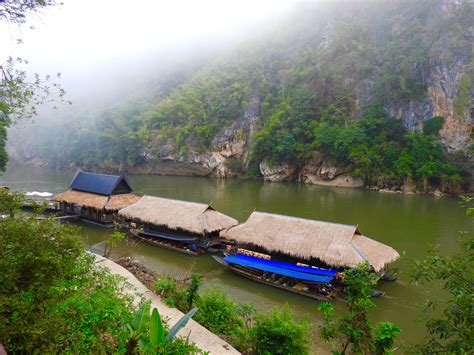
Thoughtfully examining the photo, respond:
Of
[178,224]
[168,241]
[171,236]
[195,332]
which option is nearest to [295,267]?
[195,332]

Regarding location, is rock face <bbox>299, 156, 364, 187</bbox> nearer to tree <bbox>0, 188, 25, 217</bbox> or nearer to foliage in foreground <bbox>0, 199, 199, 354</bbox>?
foliage in foreground <bbox>0, 199, 199, 354</bbox>

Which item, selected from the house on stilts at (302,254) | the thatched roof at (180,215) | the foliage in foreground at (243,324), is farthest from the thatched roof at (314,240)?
the foliage in foreground at (243,324)

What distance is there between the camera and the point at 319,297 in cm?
1194

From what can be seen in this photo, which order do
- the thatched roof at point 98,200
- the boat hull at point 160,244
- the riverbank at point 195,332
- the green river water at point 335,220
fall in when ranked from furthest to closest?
1. the thatched roof at point 98,200
2. the boat hull at point 160,244
3. the green river water at point 335,220
4. the riverbank at point 195,332

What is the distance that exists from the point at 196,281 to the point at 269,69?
190ft

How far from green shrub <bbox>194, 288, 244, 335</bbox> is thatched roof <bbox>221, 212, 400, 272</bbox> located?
494cm

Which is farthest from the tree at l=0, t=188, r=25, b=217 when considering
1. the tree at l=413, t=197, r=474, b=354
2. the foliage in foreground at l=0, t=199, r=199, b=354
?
the tree at l=413, t=197, r=474, b=354

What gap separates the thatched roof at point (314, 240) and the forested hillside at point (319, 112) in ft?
90.4

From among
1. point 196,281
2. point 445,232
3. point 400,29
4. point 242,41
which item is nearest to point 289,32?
point 242,41

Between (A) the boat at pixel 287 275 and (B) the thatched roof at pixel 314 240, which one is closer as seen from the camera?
(A) the boat at pixel 287 275

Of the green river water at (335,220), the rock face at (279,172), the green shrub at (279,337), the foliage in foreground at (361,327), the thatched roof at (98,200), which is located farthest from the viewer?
the rock face at (279,172)

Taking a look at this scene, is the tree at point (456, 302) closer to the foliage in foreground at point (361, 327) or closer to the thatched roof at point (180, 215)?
the foliage in foreground at point (361, 327)

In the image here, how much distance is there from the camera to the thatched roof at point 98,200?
21156 mm

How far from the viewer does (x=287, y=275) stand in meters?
12.7
